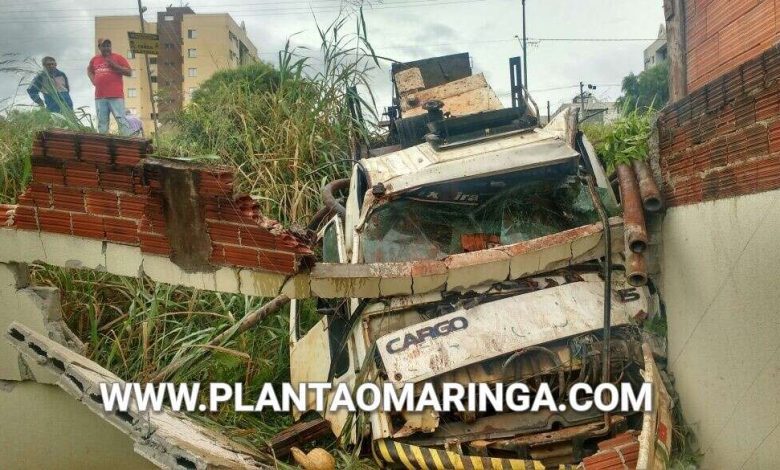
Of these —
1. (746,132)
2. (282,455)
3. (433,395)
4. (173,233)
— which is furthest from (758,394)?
(173,233)

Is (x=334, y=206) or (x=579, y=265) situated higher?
(x=334, y=206)

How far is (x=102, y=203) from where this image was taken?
3.96 metres

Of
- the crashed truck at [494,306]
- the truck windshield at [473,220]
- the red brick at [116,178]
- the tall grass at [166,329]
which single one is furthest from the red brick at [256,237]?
the tall grass at [166,329]

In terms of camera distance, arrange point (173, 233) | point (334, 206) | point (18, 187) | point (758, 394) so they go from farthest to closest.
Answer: point (18, 187) → point (334, 206) → point (173, 233) → point (758, 394)

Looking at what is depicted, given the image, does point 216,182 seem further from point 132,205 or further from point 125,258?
point 125,258

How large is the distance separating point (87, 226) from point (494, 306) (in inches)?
99.3

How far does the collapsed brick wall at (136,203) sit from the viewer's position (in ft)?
12.5

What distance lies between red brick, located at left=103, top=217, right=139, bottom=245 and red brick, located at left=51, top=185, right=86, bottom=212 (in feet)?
0.61

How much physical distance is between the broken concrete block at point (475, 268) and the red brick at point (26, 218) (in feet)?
8.43

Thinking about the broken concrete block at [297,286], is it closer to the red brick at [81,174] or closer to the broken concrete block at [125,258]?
the broken concrete block at [125,258]

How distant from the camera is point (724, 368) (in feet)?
12.1

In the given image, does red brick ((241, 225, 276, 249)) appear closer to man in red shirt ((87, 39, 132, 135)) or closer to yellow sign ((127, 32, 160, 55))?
yellow sign ((127, 32, 160, 55))

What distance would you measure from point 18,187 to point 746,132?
6.37m

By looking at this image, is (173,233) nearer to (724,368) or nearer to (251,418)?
(251,418)
